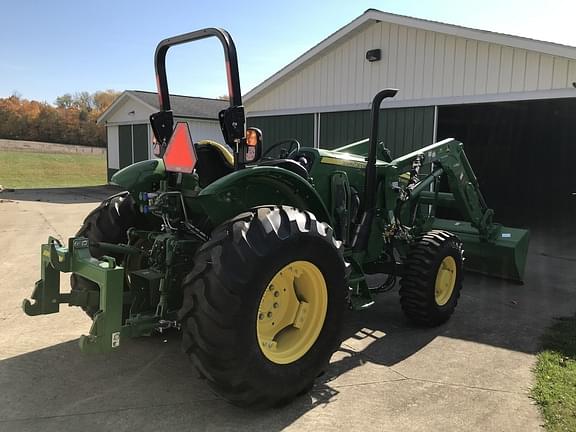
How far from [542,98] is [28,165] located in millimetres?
32491

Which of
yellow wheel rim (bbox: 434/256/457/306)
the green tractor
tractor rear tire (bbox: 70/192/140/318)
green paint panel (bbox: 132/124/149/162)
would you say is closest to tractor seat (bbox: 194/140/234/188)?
the green tractor

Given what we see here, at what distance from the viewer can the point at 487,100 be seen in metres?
8.77

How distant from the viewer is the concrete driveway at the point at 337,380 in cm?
305

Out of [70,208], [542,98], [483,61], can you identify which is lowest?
[70,208]

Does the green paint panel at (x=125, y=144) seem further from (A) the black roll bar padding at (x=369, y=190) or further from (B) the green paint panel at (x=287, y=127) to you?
(A) the black roll bar padding at (x=369, y=190)

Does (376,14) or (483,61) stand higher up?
(376,14)

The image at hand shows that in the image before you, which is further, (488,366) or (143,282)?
(488,366)

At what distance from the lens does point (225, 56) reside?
3.07 m

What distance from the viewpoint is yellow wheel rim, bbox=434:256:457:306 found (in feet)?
16.4

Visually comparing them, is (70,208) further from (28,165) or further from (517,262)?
(28,165)

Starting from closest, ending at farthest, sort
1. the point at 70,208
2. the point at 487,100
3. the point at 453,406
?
the point at 453,406 < the point at 487,100 < the point at 70,208

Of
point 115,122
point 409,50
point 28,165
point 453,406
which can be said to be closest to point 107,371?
point 453,406

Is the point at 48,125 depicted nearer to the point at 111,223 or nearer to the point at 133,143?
the point at 133,143

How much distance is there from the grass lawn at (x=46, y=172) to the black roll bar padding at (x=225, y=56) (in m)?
21.8
